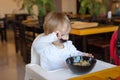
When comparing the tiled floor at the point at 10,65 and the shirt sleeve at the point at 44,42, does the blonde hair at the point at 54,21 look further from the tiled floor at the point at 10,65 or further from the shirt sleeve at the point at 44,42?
the tiled floor at the point at 10,65

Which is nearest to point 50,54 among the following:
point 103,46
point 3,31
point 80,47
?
point 103,46

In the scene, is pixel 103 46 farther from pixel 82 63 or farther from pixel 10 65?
pixel 10 65

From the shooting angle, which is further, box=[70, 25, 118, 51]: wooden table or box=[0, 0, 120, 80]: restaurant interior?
box=[70, 25, 118, 51]: wooden table

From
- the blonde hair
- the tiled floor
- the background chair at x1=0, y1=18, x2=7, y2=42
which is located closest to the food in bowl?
the blonde hair

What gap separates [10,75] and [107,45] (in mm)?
1793

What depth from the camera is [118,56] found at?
1.95 metres

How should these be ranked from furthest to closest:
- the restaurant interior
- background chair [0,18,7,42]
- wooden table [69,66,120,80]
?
background chair [0,18,7,42], the restaurant interior, wooden table [69,66,120,80]

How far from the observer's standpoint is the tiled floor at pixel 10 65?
12.9 ft

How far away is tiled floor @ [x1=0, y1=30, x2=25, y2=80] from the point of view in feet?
12.9

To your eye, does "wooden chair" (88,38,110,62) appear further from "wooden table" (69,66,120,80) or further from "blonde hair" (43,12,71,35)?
"wooden table" (69,66,120,80)

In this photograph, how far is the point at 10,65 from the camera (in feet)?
15.0

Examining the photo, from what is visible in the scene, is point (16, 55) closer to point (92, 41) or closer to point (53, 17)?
point (92, 41)

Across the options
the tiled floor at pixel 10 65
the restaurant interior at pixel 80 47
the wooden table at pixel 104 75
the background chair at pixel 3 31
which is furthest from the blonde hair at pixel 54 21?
the background chair at pixel 3 31

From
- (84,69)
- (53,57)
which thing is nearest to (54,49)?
(53,57)
